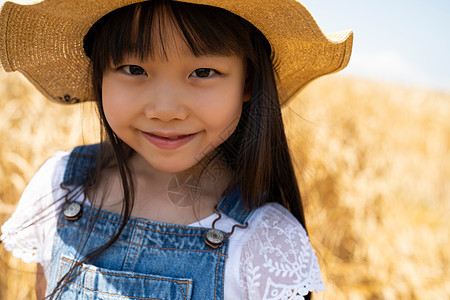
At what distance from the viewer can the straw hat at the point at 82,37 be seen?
1182 millimetres

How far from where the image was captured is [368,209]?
3.19 meters

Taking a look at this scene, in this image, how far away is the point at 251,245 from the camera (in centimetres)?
134

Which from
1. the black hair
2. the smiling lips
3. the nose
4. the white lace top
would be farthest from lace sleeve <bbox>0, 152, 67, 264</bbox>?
the nose

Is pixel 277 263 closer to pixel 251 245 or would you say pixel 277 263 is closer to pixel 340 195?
pixel 251 245

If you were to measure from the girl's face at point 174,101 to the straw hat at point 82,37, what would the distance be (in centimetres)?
15

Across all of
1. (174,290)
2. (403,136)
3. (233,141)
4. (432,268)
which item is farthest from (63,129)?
(403,136)

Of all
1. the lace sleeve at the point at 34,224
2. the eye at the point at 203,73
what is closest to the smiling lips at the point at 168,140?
the eye at the point at 203,73

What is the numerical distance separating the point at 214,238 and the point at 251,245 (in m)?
0.12

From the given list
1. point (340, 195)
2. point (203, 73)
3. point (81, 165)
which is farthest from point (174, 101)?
point (340, 195)

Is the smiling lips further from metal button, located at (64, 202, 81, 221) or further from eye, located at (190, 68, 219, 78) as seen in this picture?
Answer: metal button, located at (64, 202, 81, 221)

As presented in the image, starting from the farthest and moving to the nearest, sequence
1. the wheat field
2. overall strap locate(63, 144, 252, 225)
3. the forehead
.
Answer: the wheat field
overall strap locate(63, 144, 252, 225)
the forehead

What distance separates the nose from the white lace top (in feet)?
1.29

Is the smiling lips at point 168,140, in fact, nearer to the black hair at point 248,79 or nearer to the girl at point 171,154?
the girl at point 171,154

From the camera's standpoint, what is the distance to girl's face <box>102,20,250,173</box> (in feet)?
3.91
